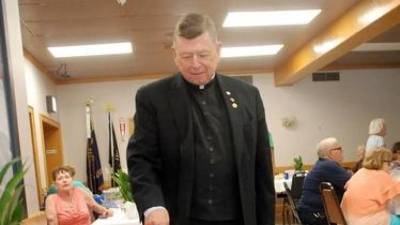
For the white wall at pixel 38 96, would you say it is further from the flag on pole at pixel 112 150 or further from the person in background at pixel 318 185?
the person in background at pixel 318 185

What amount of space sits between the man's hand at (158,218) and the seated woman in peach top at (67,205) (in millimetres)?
2751

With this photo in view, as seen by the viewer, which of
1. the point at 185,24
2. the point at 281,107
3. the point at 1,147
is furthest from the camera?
the point at 281,107

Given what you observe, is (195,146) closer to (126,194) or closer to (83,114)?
(126,194)

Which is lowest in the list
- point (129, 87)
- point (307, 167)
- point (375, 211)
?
point (307, 167)

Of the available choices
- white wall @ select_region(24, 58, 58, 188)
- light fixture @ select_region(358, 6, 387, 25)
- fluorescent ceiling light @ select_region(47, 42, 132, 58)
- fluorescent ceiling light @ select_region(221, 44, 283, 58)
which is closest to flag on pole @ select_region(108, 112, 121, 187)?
white wall @ select_region(24, 58, 58, 188)

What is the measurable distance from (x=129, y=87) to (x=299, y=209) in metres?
4.71

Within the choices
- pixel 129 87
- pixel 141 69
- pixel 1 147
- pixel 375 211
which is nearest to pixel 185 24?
pixel 1 147

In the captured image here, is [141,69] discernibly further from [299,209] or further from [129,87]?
[299,209]

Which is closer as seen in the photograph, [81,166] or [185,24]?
[185,24]

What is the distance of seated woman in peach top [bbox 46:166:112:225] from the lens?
150 inches

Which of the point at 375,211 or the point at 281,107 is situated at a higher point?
the point at 281,107

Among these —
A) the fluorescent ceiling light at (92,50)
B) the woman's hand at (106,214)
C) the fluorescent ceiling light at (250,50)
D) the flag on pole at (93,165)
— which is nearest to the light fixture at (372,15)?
the fluorescent ceiling light at (250,50)

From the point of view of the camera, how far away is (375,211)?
11.0ft

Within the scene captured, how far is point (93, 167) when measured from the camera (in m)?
7.75
